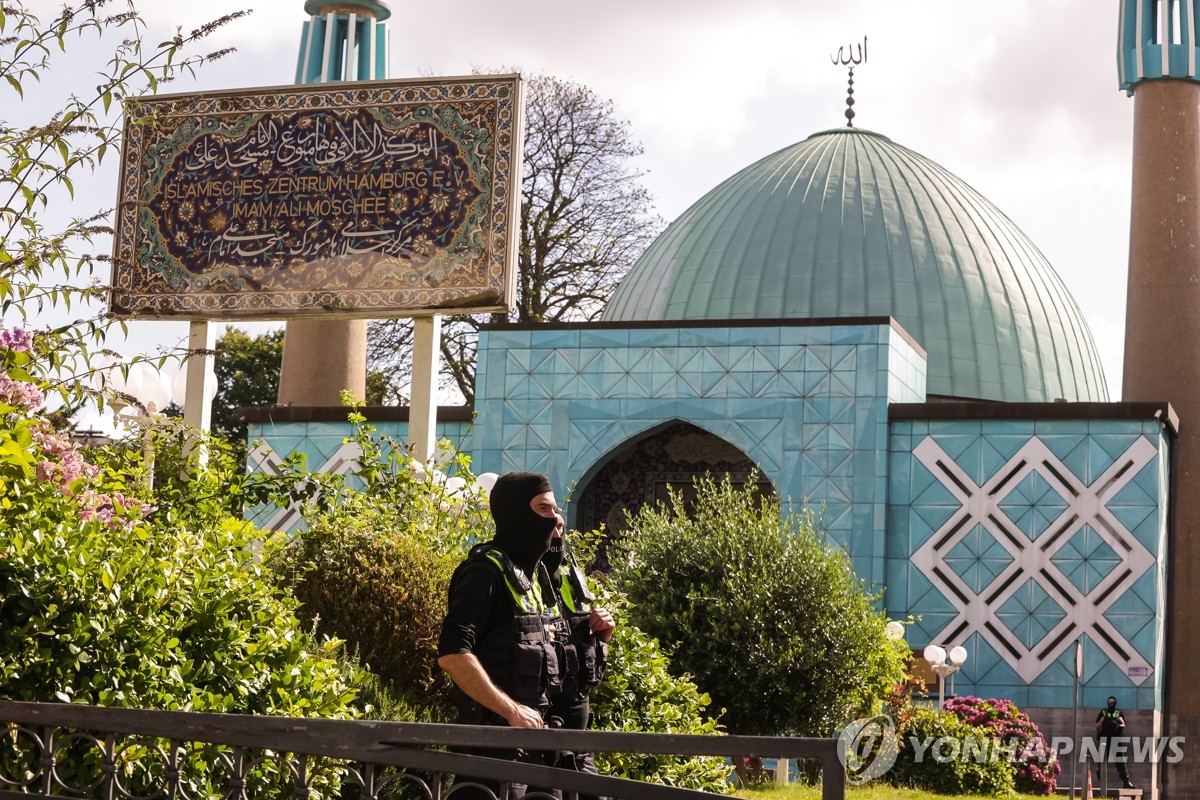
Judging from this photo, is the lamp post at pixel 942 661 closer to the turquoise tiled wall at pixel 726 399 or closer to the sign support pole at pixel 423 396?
the turquoise tiled wall at pixel 726 399

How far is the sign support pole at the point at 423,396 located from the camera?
13234 millimetres

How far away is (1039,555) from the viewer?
747 inches

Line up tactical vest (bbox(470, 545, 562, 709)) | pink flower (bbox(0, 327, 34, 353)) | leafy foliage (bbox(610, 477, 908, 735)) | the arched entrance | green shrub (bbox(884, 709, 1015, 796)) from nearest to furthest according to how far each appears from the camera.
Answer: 1. tactical vest (bbox(470, 545, 562, 709))
2. pink flower (bbox(0, 327, 34, 353))
3. leafy foliage (bbox(610, 477, 908, 735))
4. green shrub (bbox(884, 709, 1015, 796))
5. the arched entrance

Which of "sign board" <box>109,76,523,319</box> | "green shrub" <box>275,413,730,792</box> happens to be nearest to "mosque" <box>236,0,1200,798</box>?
"sign board" <box>109,76,523,319</box>

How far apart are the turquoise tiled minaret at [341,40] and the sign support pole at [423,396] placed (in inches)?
450

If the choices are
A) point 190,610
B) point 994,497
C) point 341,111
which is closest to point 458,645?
point 190,610

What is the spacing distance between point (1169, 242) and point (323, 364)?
44.5ft

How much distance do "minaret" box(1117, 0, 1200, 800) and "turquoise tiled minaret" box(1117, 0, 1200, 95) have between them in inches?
0.6

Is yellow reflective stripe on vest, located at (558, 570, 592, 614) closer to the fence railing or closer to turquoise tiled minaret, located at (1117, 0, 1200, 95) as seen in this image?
the fence railing

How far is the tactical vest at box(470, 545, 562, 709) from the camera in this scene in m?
4.80

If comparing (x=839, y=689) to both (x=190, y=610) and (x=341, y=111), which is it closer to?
(x=341, y=111)

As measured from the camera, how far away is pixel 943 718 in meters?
15.5

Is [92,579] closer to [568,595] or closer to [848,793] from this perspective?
[568,595]

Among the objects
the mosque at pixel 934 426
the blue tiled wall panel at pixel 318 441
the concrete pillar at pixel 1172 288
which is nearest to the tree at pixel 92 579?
Result: the mosque at pixel 934 426
